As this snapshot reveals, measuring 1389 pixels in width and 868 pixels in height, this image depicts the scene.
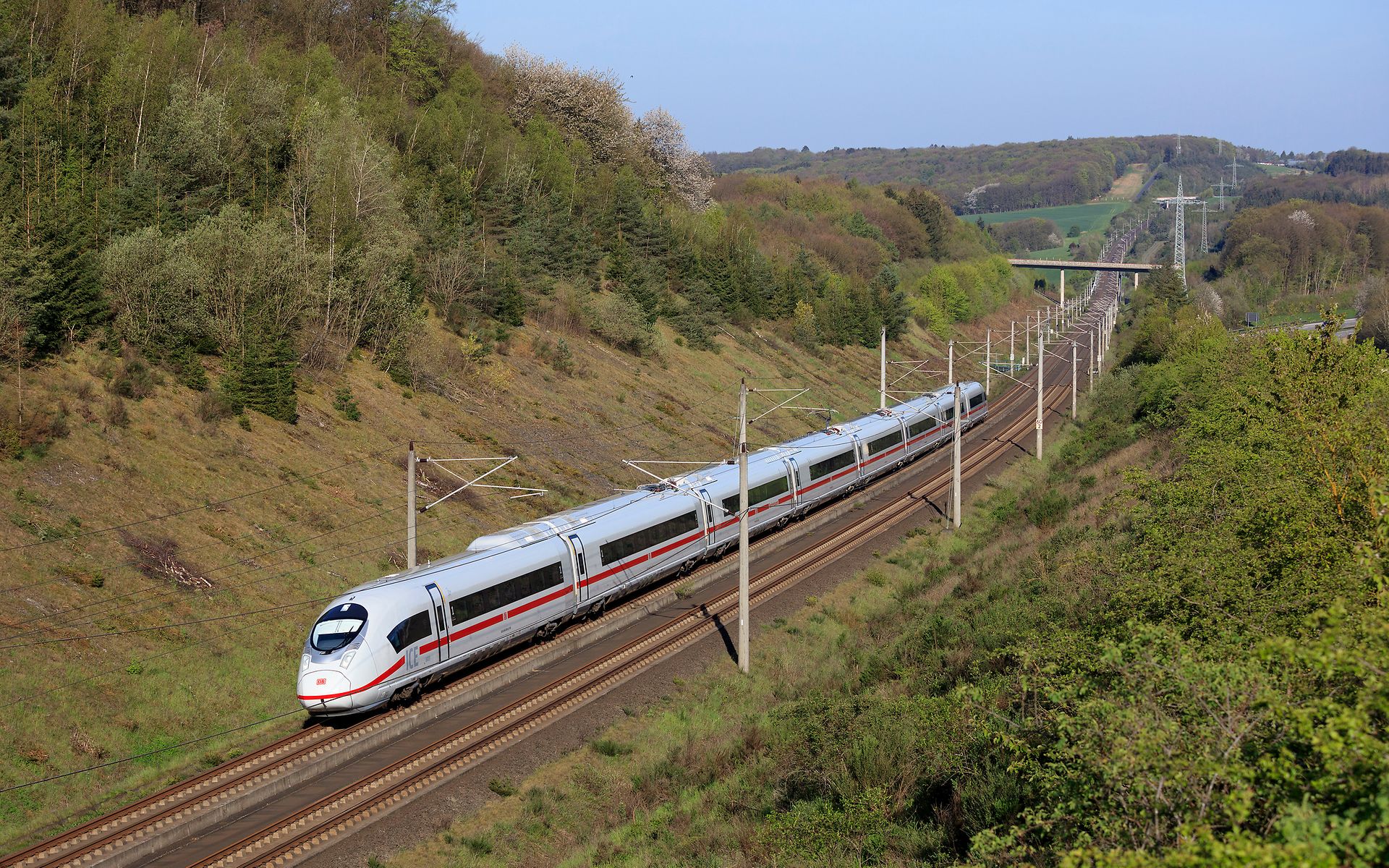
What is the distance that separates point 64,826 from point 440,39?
8110cm

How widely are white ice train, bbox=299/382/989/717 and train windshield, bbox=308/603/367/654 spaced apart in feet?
0.08

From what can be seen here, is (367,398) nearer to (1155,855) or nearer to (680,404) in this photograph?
(680,404)

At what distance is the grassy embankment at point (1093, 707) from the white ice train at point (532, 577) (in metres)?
4.59

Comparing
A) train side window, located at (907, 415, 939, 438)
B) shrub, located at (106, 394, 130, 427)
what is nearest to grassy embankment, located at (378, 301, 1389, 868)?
shrub, located at (106, 394, 130, 427)

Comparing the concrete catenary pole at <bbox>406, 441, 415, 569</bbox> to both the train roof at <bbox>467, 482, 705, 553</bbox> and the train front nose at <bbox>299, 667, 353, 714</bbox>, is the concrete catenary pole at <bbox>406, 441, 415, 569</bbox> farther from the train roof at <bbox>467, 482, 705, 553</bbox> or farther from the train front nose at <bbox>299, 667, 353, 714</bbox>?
the train front nose at <bbox>299, 667, 353, 714</bbox>

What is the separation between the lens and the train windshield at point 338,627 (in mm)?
24203

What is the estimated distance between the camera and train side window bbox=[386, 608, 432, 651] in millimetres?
24641

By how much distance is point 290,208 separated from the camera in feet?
169

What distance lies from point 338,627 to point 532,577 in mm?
6208

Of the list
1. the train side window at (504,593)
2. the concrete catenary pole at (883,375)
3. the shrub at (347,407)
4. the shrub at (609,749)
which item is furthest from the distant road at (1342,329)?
the shrub at (347,407)

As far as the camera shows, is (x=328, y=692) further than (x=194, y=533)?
No

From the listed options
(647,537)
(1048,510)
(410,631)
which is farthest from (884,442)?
(410,631)

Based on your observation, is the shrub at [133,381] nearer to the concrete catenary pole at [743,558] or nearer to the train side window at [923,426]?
the concrete catenary pole at [743,558]

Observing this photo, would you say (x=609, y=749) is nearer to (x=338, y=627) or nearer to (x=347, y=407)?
(x=338, y=627)
